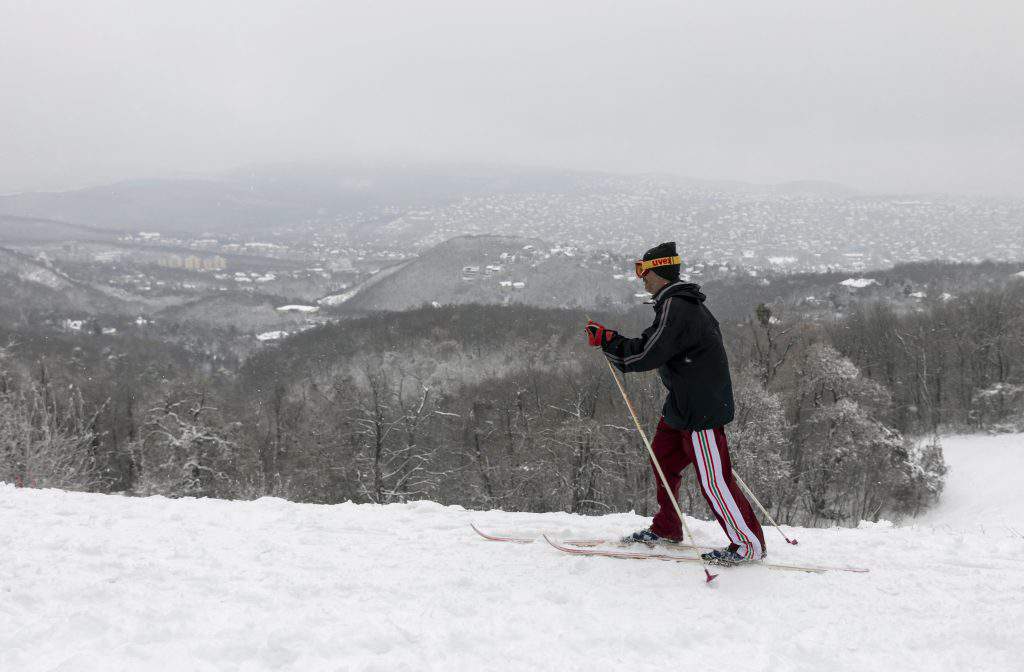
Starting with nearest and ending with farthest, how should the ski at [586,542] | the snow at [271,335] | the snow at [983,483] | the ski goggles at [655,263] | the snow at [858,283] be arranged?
the ski goggles at [655,263]
the ski at [586,542]
the snow at [983,483]
the snow at [858,283]
the snow at [271,335]

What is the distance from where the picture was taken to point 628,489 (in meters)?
31.6

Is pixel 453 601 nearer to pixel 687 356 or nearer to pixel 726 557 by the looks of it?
pixel 726 557

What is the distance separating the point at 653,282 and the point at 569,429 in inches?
993

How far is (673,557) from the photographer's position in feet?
18.5

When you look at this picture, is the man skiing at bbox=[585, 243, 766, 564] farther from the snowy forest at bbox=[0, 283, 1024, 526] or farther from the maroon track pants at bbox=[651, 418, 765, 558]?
the snowy forest at bbox=[0, 283, 1024, 526]

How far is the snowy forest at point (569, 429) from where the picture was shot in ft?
96.3

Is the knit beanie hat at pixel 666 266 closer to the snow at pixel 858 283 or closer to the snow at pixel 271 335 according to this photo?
the snow at pixel 858 283

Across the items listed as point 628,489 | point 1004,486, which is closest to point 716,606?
point 628,489

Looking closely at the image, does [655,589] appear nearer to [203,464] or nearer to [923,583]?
[923,583]

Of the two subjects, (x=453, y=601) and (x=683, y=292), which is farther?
(x=683, y=292)

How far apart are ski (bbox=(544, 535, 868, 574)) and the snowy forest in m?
16.2

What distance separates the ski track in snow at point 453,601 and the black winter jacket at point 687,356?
1442mm

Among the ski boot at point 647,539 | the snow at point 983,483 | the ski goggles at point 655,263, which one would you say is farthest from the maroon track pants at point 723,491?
the snow at point 983,483

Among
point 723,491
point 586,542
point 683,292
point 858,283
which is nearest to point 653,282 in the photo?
point 683,292
